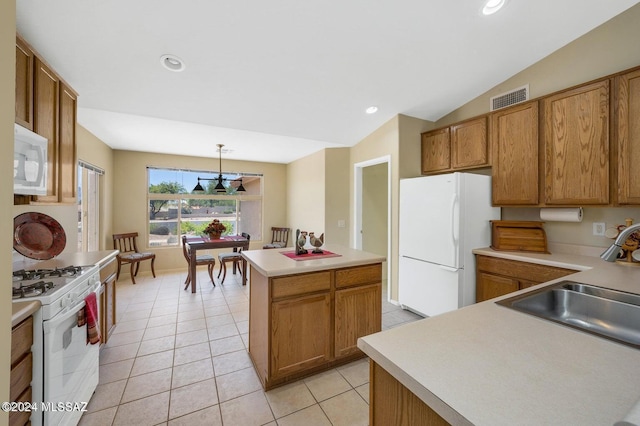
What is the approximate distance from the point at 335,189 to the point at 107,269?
10.9 ft

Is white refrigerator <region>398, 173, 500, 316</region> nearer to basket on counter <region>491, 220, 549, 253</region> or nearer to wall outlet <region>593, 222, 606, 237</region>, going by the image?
basket on counter <region>491, 220, 549, 253</region>

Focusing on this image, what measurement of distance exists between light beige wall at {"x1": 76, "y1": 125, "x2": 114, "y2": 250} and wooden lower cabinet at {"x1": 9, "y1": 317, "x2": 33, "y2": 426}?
3281 millimetres

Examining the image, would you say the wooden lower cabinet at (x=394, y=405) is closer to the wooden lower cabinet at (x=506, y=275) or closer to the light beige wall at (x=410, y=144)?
the wooden lower cabinet at (x=506, y=275)

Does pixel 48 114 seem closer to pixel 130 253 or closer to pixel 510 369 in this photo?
pixel 510 369

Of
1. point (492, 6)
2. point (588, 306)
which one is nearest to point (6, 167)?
point (588, 306)

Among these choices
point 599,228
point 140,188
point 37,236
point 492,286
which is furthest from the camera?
point 140,188

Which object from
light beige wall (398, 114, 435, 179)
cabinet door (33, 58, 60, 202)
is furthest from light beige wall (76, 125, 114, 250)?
light beige wall (398, 114, 435, 179)

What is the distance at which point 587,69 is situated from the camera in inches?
94.5

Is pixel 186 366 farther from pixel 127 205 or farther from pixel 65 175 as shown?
pixel 127 205

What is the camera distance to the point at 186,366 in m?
2.22

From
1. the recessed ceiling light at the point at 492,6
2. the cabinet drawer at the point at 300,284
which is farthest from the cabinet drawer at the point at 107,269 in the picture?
the recessed ceiling light at the point at 492,6

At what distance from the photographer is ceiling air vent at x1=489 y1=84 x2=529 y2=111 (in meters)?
2.78

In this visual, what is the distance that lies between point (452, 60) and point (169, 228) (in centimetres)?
551

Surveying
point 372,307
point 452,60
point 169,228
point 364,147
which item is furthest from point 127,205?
point 452,60
